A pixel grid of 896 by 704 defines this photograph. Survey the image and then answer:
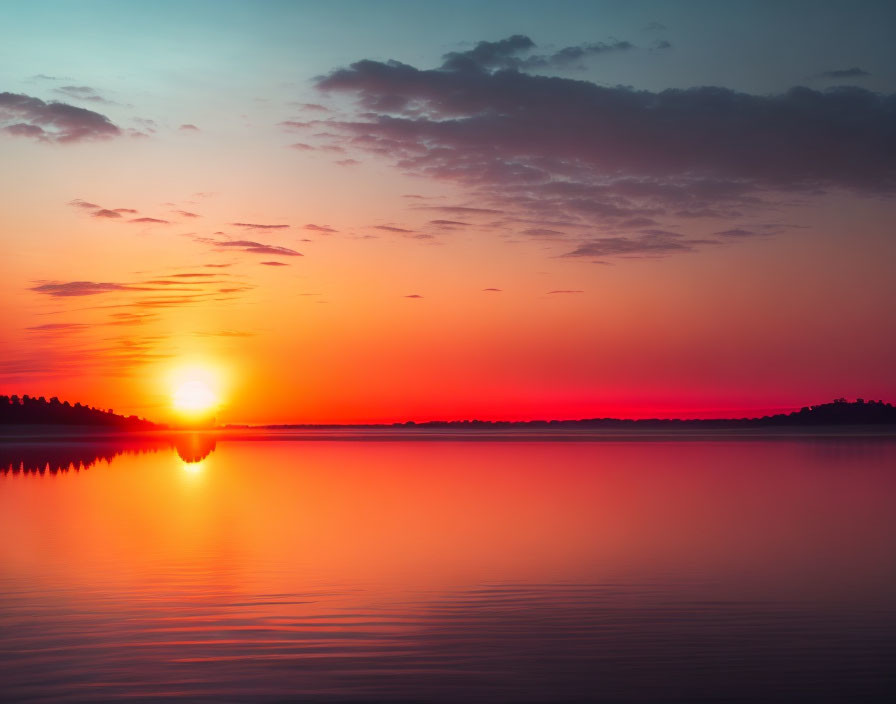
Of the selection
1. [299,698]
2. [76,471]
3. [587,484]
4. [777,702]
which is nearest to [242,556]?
[299,698]

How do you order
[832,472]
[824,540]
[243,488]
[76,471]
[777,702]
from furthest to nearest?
1. [76,471]
2. [832,472]
3. [243,488]
4. [824,540]
5. [777,702]

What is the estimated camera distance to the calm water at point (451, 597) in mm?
11727

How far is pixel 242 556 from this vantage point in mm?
21750

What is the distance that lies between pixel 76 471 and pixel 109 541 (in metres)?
29.9

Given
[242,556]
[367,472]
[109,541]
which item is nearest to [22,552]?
[109,541]

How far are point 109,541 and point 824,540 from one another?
1855 cm

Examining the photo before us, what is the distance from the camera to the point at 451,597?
16.9 m

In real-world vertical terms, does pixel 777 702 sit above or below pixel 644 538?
below

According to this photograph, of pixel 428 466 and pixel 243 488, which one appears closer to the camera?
pixel 243 488

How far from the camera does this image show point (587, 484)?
133 ft

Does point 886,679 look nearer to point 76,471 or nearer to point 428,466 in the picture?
point 428,466

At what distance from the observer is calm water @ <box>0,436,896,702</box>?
1173cm

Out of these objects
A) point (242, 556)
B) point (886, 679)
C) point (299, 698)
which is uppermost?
point (242, 556)

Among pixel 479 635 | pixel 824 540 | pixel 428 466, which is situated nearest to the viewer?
pixel 479 635
